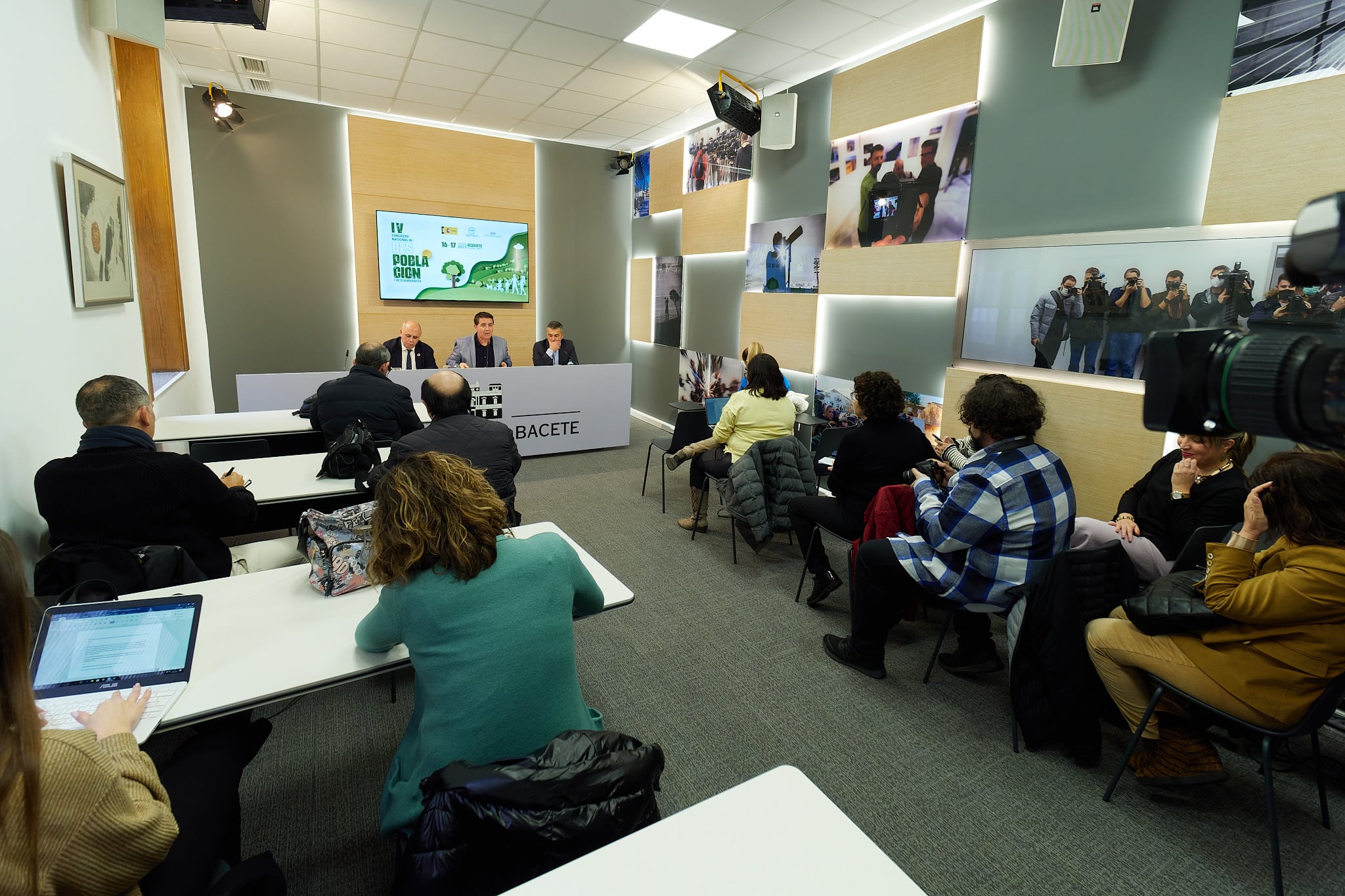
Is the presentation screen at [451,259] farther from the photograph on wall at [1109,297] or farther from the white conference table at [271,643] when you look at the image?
the white conference table at [271,643]

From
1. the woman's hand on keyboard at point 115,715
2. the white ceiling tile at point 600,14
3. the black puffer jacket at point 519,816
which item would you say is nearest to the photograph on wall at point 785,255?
the white ceiling tile at point 600,14

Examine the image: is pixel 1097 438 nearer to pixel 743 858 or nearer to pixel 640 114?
pixel 743 858

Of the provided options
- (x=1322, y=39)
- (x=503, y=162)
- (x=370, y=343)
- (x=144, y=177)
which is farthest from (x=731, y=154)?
(x=144, y=177)

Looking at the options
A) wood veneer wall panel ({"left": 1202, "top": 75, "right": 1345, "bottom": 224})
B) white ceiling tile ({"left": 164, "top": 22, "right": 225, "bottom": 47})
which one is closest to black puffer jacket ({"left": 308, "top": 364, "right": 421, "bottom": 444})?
white ceiling tile ({"left": 164, "top": 22, "right": 225, "bottom": 47})

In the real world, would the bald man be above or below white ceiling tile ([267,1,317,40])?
below

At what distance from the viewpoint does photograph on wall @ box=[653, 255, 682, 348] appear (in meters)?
6.98

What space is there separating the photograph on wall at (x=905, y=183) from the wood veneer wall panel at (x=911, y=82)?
7 centimetres

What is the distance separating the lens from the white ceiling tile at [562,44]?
165 inches

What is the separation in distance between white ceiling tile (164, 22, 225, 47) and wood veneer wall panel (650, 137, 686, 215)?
3.93m

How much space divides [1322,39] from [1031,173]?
1163 millimetres

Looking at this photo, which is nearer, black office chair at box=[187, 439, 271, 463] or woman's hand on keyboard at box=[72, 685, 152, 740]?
woman's hand on keyboard at box=[72, 685, 152, 740]

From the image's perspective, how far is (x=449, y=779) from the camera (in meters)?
1.03

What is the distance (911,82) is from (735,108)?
1.38 meters

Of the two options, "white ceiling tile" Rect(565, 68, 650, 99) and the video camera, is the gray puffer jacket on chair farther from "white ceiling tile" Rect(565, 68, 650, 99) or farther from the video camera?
→ "white ceiling tile" Rect(565, 68, 650, 99)
